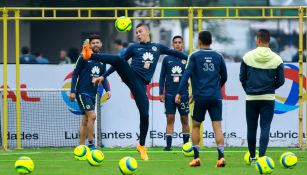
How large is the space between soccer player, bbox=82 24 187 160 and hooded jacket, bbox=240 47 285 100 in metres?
2.28

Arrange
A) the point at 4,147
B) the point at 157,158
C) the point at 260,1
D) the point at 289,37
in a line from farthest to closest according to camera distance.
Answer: the point at 289,37 → the point at 260,1 → the point at 4,147 → the point at 157,158

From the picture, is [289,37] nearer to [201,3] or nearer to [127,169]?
[201,3]

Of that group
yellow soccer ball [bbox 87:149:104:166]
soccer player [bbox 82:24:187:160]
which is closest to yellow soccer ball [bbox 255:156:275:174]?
yellow soccer ball [bbox 87:149:104:166]

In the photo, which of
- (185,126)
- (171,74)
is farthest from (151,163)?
(171,74)

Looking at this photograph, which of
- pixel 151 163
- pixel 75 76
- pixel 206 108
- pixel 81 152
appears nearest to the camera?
pixel 206 108

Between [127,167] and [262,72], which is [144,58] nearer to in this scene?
[262,72]

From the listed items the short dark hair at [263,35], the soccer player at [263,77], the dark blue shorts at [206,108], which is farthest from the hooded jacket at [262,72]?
the dark blue shorts at [206,108]

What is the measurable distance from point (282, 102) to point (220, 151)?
20.9 ft

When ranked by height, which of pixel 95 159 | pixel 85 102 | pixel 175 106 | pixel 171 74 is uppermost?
pixel 171 74

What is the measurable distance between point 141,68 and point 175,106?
3.19 m

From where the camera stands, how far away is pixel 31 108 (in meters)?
24.5

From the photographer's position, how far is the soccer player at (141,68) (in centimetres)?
1930

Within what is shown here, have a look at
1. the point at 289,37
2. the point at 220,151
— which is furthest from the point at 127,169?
the point at 289,37

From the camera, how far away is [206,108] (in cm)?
1842
